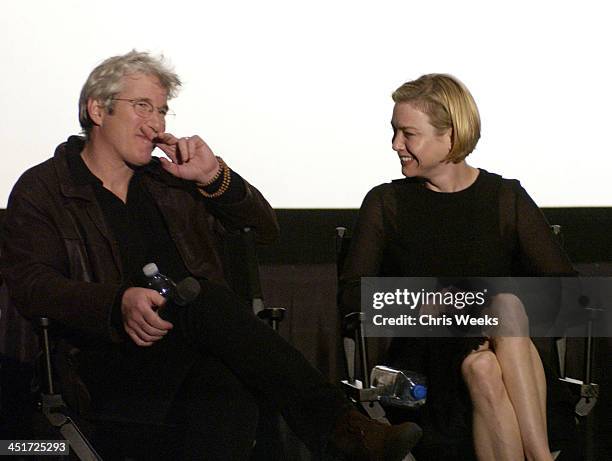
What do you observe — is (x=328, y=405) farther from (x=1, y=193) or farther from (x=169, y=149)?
(x=1, y=193)

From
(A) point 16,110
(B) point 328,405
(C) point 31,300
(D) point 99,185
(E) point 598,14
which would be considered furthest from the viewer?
(E) point 598,14

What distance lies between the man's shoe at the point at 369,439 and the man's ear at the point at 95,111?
101 cm

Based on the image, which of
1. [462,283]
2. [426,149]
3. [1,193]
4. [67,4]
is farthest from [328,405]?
[67,4]

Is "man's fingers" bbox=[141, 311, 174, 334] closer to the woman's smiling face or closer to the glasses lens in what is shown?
the glasses lens

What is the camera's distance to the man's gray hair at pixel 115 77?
274 centimetres

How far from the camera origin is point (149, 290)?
2324 mm

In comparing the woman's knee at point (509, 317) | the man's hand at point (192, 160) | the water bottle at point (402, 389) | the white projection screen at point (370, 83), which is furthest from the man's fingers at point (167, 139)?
the woman's knee at point (509, 317)

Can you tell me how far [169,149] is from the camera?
2.82 metres

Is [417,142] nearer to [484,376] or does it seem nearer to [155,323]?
[484,376]

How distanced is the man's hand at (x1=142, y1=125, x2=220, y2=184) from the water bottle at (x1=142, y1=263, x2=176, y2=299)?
1.32ft

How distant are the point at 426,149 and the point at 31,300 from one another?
1.03 metres

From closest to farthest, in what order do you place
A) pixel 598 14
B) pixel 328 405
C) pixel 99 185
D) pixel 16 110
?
pixel 328 405, pixel 99 185, pixel 16 110, pixel 598 14

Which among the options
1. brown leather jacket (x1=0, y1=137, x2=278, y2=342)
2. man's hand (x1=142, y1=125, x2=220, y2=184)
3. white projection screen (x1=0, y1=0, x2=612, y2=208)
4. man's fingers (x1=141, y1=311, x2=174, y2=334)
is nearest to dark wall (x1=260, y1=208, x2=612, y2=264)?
white projection screen (x1=0, y1=0, x2=612, y2=208)

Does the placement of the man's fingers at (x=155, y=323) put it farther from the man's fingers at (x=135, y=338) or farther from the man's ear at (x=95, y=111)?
the man's ear at (x=95, y=111)
